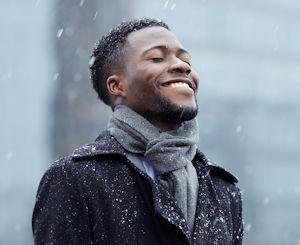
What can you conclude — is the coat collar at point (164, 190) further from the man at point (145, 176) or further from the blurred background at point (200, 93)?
the blurred background at point (200, 93)

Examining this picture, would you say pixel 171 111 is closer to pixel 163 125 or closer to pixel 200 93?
pixel 163 125

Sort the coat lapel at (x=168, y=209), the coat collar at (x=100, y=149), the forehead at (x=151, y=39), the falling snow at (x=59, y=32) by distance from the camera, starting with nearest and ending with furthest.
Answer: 1. the coat lapel at (x=168, y=209)
2. the coat collar at (x=100, y=149)
3. the forehead at (x=151, y=39)
4. the falling snow at (x=59, y=32)

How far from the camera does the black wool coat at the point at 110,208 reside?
3.42 meters

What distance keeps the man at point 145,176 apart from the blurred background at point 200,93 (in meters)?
39.4

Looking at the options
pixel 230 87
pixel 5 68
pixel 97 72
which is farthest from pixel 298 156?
pixel 97 72

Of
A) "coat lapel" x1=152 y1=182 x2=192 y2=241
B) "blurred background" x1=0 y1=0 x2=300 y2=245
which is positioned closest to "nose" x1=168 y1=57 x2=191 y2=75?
"coat lapel" x1=152 y1=182 x2=192 y2=241

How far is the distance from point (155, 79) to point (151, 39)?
0.23m

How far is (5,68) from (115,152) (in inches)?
1758

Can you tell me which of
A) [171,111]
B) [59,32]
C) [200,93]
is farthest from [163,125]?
[59,32]

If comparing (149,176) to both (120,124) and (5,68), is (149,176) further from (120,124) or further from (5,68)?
(5,68)

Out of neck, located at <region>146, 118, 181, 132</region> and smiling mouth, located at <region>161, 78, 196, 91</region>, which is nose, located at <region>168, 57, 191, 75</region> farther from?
neck, located at <region>146, 118, 181, 132</region>

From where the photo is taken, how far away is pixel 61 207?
3.42 meters

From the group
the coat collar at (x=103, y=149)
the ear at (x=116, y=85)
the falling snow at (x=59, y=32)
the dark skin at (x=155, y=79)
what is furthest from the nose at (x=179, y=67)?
the falling snow at (x=59, y=32)

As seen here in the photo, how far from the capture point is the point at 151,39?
376 centimetres
